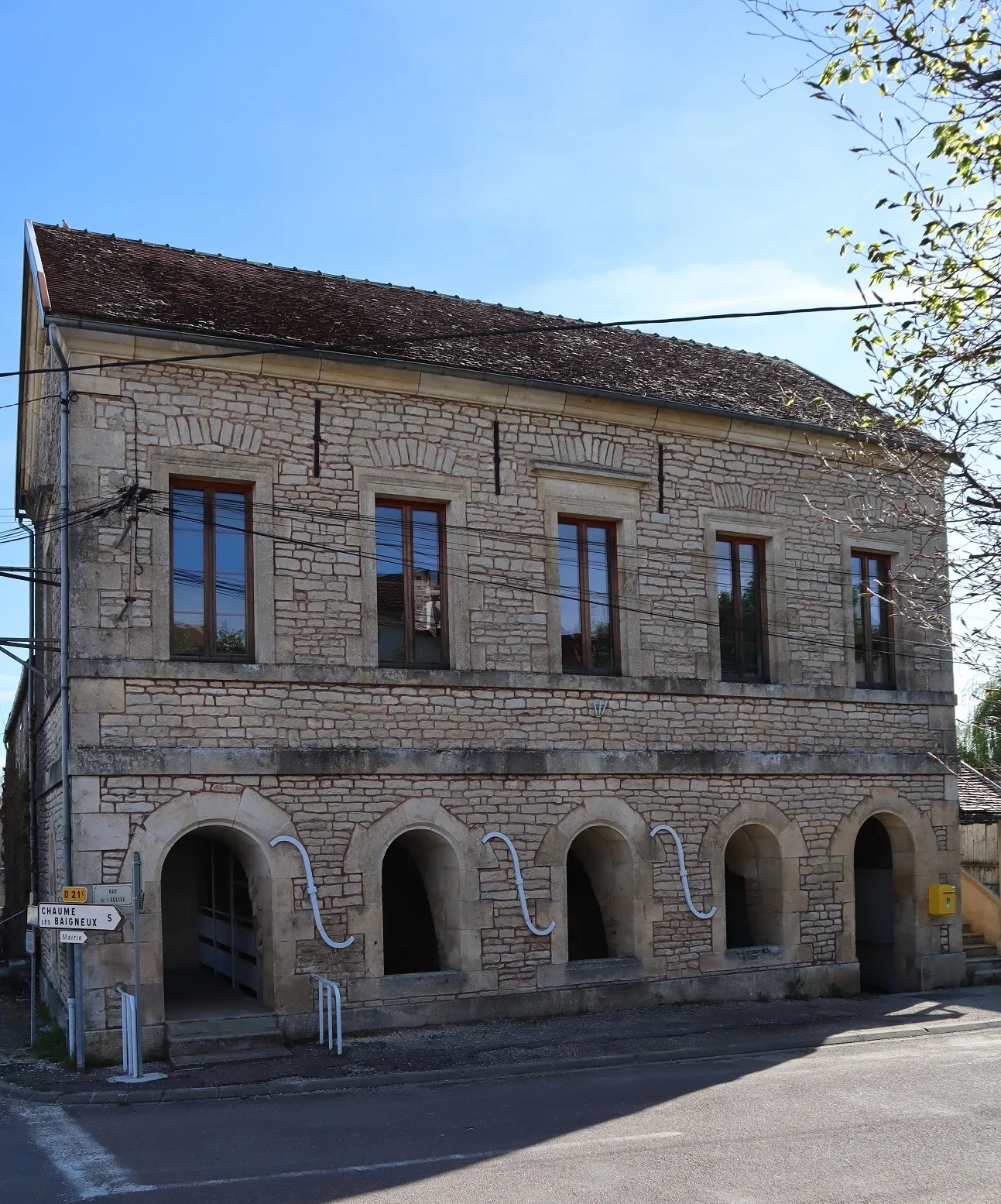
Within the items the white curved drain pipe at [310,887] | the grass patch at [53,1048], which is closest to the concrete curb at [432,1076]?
the grass patch at [53,1048]

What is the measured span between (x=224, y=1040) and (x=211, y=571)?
4.50m

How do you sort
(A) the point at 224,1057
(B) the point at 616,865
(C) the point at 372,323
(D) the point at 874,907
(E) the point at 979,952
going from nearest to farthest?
(A) the point at 224,1057, (C) the point at 372,323, (B) the point at 616,865, (D) the point at 874,907, (E) the point at 979,952

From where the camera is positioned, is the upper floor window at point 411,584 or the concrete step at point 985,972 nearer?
the upper floor window at point 411,584

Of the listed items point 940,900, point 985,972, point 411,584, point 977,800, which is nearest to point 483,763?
point 411,584

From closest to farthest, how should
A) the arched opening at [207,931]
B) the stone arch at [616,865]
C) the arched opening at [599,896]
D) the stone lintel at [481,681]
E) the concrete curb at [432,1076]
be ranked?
the concrete curb at [432,1076]
the stone lintel at [481,681]
the arched opening at [207,931]
the stone arch at [616,865]
the arched opening at [599,896]

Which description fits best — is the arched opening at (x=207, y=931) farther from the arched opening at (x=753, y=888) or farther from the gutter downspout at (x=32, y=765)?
the arched opening at (x=753, y=888)

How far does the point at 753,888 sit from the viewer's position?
16.7 metres

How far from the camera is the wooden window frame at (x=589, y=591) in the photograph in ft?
50.2

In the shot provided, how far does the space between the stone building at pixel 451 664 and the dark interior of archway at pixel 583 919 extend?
→ 0.05 metres

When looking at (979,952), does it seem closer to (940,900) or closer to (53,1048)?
(940,900)

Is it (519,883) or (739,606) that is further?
(739,606)

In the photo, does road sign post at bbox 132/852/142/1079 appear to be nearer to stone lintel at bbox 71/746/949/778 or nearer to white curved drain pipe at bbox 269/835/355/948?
stone lintel at bbox 71/746/949/778

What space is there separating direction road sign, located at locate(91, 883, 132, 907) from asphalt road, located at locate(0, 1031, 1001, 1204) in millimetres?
1973

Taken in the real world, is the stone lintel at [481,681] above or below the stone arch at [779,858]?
above
